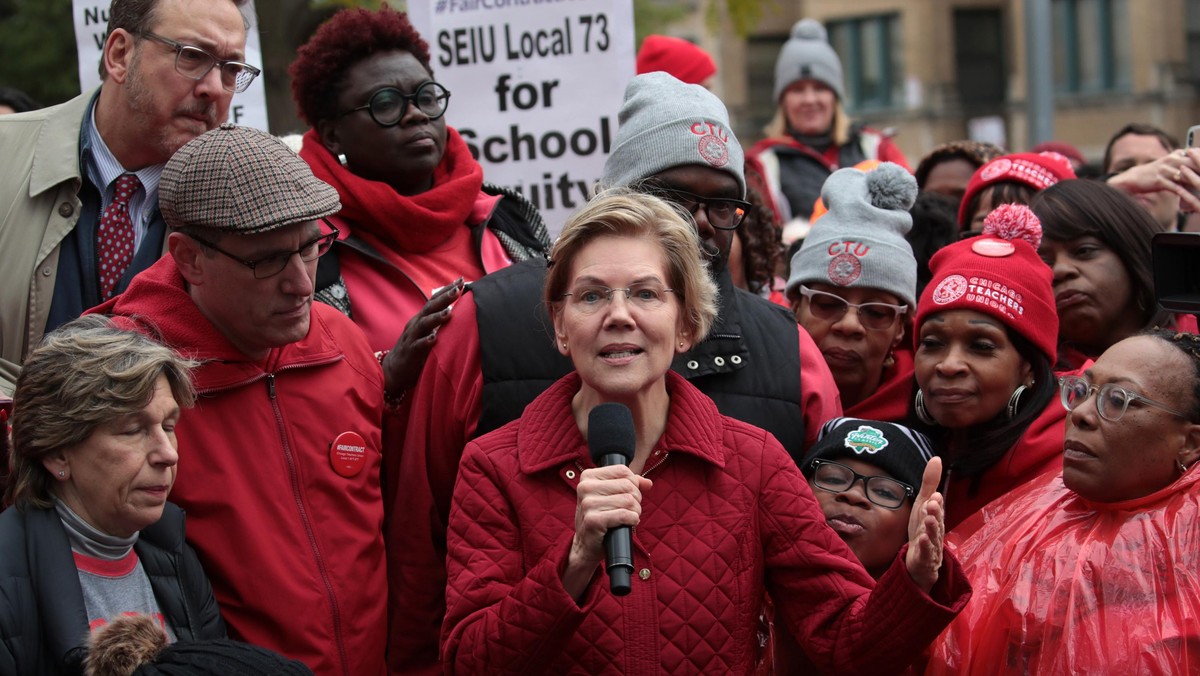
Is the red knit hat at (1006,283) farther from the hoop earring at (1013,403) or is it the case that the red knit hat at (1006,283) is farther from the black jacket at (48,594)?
the black jacket at (48,594)

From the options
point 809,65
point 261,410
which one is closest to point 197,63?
point 261,410

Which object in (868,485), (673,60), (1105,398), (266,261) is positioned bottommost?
(868,485)

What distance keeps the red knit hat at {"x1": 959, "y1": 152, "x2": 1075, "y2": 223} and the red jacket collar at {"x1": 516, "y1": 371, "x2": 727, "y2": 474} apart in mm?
2619

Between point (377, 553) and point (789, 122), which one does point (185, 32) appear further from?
point (789, 122)

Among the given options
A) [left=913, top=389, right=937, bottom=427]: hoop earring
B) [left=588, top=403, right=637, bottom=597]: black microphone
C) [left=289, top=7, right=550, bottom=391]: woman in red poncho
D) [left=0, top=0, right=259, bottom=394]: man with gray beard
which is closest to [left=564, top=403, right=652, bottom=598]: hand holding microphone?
[left=588, top=403, right=637, bottom=597]: black microphone

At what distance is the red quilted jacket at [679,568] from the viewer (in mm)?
3174

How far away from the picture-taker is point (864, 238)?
486 centimetres

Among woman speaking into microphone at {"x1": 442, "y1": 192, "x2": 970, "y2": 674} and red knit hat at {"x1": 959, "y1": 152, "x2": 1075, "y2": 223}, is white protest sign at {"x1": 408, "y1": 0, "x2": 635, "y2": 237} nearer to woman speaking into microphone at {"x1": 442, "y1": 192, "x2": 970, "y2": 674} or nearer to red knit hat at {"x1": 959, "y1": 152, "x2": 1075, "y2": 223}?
red knit hat at {"x1": 959, "y1": 152, "x2": 1075, "y2": 223}

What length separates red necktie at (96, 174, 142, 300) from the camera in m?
4.31

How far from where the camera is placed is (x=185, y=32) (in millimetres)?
4301

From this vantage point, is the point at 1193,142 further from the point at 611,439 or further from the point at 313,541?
the point at 313,541

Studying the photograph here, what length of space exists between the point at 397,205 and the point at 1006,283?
6.13 feet

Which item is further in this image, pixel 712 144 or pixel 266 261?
pixel 712 144

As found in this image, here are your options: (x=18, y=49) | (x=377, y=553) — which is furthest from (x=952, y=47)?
(x=377, y=553)
